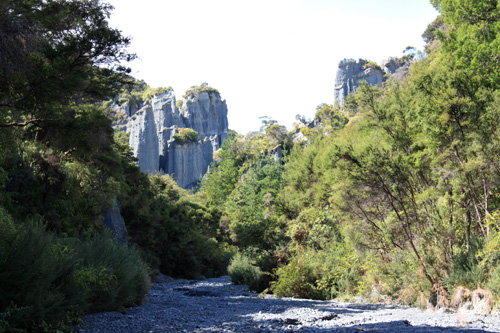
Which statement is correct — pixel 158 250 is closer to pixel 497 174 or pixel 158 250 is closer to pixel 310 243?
pixel 310 243

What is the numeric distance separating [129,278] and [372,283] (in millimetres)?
7592

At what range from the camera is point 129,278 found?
787cm

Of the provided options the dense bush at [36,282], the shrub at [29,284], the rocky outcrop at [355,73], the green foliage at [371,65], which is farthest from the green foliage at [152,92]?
the shrub at [29,284]

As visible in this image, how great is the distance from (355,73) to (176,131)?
45.7m

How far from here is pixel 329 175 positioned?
1128 cm

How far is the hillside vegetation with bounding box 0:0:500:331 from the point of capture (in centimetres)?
562

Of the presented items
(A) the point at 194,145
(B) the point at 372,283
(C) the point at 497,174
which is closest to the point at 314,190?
(B) the point at 372,283

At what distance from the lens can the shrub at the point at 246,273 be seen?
14.9m

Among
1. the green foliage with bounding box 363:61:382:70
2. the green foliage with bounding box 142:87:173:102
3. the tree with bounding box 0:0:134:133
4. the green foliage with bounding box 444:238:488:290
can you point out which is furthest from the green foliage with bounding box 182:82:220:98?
the green foliage with bounding box 444:238:488:290

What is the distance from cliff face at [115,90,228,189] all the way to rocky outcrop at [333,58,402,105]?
31.2 m

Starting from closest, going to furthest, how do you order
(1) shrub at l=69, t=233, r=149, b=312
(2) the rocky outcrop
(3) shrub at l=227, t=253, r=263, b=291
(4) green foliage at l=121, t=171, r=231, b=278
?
(1) shrub at l=69, t=233, r=149, b=312, (3) shrub at l=227, t=253, r=263, b=291, (4) green foliage at l=121, t=171, r=231, b=278, (2) the rocky outcrop

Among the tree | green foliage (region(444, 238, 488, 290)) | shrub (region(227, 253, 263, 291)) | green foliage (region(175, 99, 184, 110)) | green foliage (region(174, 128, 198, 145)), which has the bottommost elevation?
shrub (region(227, 253, 263, 291))

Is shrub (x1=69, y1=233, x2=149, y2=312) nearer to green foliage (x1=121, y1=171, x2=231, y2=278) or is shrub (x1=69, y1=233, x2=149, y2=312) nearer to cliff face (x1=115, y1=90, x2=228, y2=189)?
green foliage (x1=121, y1=171, x2=231, y2=278)

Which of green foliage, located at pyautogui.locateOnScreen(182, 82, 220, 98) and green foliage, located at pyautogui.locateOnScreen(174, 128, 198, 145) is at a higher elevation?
green foliage, located at pyautogui.locateOnScreen(182, 82, 220, 98)
